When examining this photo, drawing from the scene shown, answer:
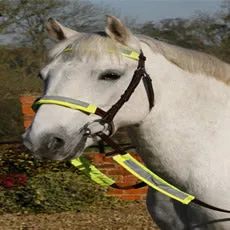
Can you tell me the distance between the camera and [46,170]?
8.09m

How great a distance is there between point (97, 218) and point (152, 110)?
14.6ft

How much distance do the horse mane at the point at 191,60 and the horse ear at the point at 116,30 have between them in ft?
0.69

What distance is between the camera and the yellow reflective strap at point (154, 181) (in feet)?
10.6

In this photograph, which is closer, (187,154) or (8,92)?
(187,154)

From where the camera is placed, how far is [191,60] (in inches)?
136

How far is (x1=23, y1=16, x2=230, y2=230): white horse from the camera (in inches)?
121

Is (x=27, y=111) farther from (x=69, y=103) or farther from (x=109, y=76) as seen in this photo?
(x=69, y=103)

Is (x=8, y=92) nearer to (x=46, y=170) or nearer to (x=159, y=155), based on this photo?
(x=46, y=170)

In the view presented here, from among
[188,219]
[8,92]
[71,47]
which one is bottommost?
[8,92]

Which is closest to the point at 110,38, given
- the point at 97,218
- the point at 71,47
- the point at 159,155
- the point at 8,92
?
the point at 71,47

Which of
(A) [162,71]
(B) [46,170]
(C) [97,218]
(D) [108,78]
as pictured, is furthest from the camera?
(B) [46,170]

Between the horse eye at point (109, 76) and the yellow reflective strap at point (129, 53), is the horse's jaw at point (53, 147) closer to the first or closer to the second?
the horse eye at point (109, 76)

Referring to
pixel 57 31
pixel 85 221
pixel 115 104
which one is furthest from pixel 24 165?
pixel 115 104

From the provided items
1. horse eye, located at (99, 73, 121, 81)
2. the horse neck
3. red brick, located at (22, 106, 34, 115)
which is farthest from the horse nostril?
red brick, located at (22, 106, 34, 115)
